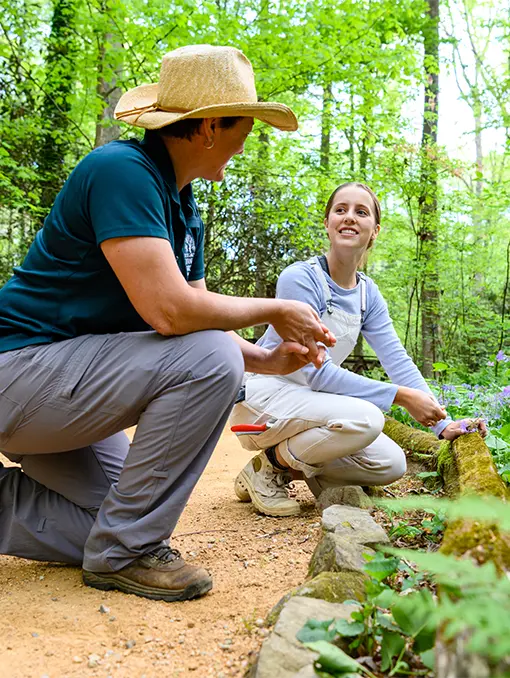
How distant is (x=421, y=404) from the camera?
284cm

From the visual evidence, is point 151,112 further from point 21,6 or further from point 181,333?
point 21,6

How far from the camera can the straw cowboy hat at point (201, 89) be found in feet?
7.30

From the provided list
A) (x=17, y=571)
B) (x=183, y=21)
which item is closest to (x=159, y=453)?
(x=17, y=571)

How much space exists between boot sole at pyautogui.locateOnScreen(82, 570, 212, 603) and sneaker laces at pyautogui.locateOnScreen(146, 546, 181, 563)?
0.10 m

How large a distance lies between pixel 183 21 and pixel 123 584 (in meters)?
6.62

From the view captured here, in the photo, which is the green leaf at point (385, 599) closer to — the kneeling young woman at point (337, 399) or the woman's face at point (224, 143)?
the kneeling young woman at point (337, 399)

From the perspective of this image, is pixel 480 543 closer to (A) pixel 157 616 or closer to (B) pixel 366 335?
(A) pixel 157 616

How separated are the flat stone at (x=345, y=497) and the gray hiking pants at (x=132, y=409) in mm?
991

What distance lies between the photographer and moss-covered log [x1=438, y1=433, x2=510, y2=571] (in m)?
1.24

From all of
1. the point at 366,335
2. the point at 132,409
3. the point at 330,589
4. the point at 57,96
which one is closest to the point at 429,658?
the point at 330,589

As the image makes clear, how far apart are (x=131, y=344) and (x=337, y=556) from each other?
3.15 feet

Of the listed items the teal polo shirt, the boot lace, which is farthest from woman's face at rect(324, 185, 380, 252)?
the boot lace

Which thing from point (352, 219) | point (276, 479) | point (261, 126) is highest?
point (261, 126)

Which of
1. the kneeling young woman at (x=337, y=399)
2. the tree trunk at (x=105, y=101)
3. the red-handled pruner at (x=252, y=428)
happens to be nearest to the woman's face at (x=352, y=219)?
the kneeling young woman at (x=337, y=399)
